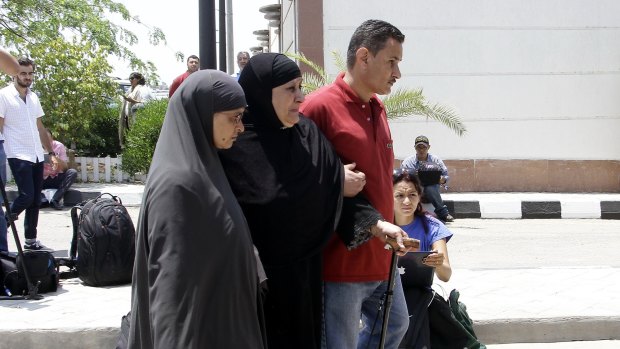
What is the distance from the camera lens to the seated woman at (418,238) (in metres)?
4.63

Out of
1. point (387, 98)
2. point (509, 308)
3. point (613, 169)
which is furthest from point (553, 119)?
point (509, 308)

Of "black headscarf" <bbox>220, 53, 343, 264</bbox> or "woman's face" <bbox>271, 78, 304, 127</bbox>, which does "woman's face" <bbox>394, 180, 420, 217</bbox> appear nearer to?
"black headscarf" <bbox>220, 53, 343, 264</bbox>

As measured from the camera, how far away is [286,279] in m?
3.07

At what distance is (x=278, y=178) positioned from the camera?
3023 mm

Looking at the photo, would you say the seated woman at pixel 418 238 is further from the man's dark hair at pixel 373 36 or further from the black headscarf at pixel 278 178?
the black headscarf at pixel 278 178

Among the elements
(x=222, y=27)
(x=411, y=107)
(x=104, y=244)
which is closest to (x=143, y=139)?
(x=411, y=107)

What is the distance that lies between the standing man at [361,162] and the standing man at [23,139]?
4813mm

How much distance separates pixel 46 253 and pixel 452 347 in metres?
2.93

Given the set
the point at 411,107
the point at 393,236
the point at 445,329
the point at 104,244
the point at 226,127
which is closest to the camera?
the point at 226,127

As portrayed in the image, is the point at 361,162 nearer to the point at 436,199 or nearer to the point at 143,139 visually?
the point at 436,199

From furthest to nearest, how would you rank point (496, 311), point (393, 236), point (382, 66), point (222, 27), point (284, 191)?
point (222, 27) → point (496, 311) → point (382, 66) → point (393, 236) → point (284, 191)

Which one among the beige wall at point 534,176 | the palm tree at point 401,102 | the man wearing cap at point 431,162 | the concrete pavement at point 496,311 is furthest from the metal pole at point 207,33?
the beige wall at point 534,176

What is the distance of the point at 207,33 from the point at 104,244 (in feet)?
5.90

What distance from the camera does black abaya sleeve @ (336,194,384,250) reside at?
10.6ft
